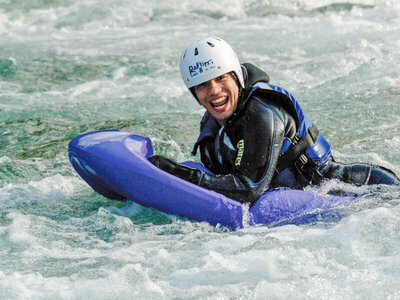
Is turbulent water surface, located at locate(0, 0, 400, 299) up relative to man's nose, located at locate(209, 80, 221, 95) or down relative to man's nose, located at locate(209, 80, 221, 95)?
down

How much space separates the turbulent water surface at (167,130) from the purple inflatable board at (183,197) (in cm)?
11

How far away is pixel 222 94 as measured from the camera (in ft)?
15.3

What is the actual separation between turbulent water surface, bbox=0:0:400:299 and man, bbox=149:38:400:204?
23cm

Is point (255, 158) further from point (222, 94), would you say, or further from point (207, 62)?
point (207, 62)

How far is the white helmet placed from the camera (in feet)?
15.2

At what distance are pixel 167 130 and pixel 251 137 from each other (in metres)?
3.02

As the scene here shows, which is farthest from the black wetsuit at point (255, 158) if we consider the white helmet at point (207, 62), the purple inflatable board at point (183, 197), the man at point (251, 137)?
the white helmet at point (207, 62)

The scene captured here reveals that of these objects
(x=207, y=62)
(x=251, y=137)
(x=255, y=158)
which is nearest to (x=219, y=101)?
(x=207, y=62)

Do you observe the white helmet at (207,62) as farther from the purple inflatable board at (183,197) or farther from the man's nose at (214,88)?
the purple inflatable board at (183,197)

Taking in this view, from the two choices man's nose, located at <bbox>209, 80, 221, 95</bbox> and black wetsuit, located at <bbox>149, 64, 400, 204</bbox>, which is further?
man's nose, located at <bbox>209, 80, 221, 95</bbox>

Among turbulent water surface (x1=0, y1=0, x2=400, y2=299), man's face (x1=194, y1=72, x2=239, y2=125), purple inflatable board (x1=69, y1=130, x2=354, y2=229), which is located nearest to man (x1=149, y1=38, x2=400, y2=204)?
man's face (x1=194, y1=72, x2=239, y2=125)

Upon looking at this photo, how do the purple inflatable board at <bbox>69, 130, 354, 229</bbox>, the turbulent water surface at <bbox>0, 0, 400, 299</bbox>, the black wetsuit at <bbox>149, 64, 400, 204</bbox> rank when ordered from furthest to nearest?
1. the purple inflatable board at <bbox>69, 130, 354, 229</bbox>
2. the black wetsuit at <bbox>149, 64, 400, 204</bbox>
3. the turbulent water surface at <bbox>0, 0, 400, 299</bbox>

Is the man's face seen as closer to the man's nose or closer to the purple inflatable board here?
the man's nose

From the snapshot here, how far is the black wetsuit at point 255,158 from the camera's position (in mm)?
4465
